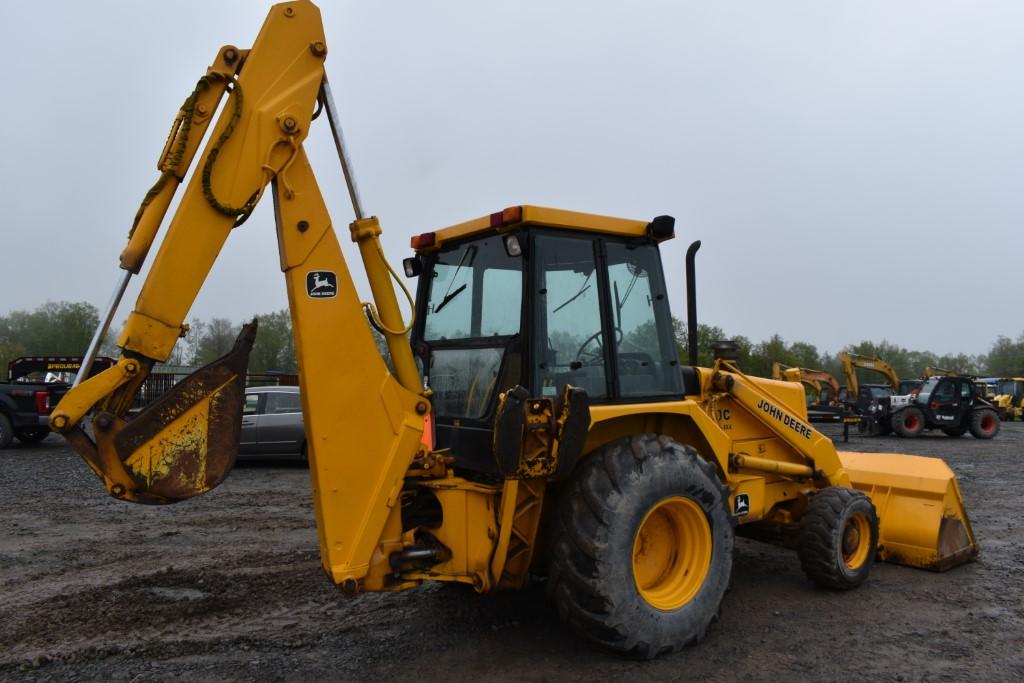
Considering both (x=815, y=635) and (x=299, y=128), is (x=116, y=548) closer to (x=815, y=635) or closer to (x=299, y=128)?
(x=299, y=128)

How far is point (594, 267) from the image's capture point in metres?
4.21

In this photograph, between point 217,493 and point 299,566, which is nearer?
point 299,566

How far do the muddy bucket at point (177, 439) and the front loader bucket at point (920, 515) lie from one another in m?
4.90

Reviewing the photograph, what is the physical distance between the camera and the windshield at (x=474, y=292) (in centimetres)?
412

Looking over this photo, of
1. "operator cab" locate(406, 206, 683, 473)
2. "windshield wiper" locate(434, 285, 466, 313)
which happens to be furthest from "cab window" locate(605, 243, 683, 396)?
"windshield wiper" locate(434, 285, 466, 313)

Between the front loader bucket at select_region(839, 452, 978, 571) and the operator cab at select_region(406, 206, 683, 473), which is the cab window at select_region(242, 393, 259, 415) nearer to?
the operator cab at select_region(406, 206, 683, 473)

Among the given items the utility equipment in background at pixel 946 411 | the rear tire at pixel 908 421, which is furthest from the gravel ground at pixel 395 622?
the utility equipment in background at pixel 946 411

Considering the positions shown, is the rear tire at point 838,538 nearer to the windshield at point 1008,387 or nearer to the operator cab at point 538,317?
the operator cab at point 538,317

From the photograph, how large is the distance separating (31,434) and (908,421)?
70.5ft

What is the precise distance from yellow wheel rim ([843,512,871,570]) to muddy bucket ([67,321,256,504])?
4.08 meters

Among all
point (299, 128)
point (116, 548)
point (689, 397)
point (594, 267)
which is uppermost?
point (299, 128)

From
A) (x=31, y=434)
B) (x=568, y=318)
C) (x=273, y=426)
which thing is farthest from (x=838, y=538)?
(x=31, y=434)

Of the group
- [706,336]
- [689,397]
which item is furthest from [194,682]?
[706,336]

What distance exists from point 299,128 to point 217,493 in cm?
719
